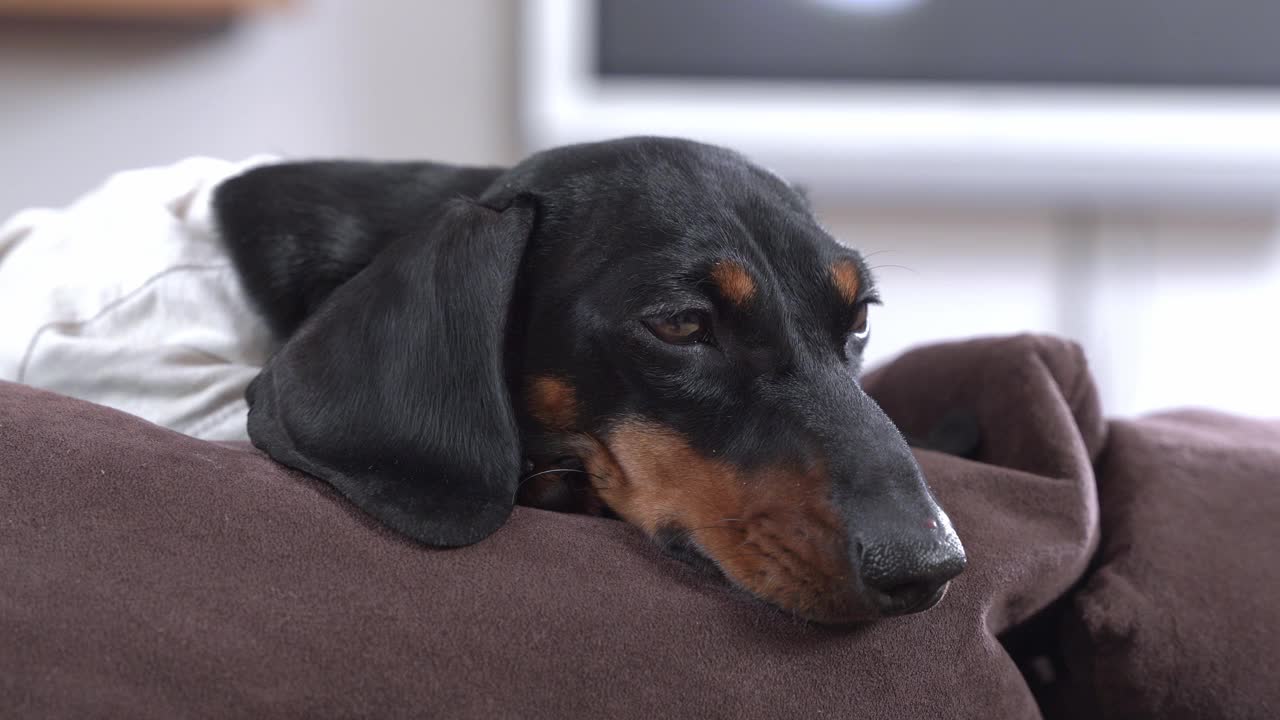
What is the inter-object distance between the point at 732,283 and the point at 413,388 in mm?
307

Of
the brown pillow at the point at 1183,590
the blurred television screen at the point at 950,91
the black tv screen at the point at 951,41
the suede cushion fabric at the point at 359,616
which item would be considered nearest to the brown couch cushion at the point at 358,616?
the suede cushion fabric at the point at 359,616

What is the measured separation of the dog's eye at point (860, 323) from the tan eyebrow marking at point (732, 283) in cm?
16

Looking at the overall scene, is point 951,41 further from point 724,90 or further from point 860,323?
point 860,323

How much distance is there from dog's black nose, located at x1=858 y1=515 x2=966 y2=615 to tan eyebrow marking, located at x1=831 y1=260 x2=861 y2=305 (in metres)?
0.30

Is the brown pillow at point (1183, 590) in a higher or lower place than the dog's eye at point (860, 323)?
lower

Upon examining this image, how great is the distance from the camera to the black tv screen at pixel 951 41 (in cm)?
302

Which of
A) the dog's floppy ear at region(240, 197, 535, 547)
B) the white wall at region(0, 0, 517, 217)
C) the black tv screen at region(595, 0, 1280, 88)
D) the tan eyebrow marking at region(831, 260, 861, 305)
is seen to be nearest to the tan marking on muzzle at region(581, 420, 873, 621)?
the dog's floppy ear at region(240, 197, 535, 547)

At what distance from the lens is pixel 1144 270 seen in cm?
335

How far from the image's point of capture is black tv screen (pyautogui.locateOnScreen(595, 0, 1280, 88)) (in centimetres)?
302

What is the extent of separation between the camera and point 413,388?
103cm

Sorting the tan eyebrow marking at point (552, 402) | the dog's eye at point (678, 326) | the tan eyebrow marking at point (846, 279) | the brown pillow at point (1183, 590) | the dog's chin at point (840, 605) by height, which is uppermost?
the tan eyebrow marking at point (846, 279)

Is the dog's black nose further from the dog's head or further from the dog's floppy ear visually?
the dog's floppy ear

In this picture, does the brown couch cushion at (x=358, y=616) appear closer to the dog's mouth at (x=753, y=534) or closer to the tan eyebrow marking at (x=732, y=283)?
the dog's mouth at (x=753, y=534)

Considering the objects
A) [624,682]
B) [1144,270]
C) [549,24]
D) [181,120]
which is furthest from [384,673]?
[1144,270]
